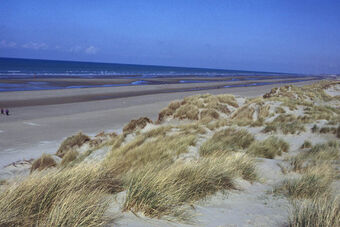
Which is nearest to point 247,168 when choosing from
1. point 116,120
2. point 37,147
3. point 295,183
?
point 295,183

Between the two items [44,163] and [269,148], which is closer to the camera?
[269,148]

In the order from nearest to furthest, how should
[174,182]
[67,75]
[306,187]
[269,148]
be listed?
1. [174,182]
2. [306,187]
3. [269,148]
4. [67,75]

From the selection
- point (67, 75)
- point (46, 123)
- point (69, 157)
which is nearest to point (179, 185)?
point (69, 157)

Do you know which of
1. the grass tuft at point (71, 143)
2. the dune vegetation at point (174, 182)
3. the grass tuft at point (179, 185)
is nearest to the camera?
the dune vegetation at point (174, 182)

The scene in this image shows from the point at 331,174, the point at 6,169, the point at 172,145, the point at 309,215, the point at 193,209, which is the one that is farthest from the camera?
the point at 6,169

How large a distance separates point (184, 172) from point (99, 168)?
1237 mm

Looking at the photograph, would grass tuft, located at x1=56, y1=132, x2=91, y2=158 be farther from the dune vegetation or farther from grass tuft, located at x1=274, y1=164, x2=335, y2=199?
grass tuft, located at x1=274, y1=164, x2=335, y2=199

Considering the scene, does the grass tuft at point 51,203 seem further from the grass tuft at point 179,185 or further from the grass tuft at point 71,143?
the grass tuft at point 71,143

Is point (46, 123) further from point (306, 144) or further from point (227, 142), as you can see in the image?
point (306, 144)

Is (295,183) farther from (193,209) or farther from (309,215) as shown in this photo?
(193,209)

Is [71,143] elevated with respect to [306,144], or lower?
lower

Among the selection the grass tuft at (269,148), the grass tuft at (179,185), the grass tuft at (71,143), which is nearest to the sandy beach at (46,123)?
the grass tuft at (71,143)

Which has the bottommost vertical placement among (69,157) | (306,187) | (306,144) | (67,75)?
(69,157)

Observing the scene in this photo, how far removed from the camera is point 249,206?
3.32m
